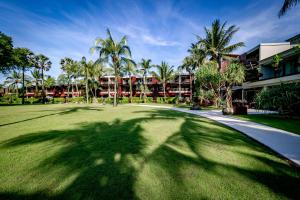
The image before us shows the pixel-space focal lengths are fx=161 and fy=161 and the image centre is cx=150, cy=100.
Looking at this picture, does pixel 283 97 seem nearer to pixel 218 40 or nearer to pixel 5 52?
pixel 218 40

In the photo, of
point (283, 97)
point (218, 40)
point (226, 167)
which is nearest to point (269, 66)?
point (218, 40)

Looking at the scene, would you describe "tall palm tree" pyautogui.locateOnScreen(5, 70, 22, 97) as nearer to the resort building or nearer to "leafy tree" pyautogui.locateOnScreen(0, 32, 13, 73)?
"leafy tree" pyautogui.locateOnScreen(0, 32, 13, 73)

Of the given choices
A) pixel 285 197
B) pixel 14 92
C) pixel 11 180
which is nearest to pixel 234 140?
pixel 285 197

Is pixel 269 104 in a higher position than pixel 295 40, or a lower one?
lower

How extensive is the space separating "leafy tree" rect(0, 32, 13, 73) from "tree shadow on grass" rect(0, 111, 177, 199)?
122 feet

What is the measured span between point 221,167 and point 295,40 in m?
31.3

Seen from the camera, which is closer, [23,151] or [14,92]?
[23,151]

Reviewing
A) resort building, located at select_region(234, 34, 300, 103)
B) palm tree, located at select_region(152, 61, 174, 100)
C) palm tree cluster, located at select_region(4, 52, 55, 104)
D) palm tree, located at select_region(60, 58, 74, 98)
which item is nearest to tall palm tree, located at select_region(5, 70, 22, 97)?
palm tree cluster, located at select_region(4, 52, 55, 104)

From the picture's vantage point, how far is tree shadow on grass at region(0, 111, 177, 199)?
2.90 m

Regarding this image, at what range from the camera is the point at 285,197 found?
9.14ft

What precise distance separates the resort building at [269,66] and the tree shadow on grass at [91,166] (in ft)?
67.4

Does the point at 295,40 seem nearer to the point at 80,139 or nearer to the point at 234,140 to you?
the point at 234,140

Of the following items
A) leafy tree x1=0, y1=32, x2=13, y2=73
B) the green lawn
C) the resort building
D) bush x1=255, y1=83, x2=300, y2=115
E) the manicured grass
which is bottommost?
the green lawn

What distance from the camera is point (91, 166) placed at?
3.99 m
